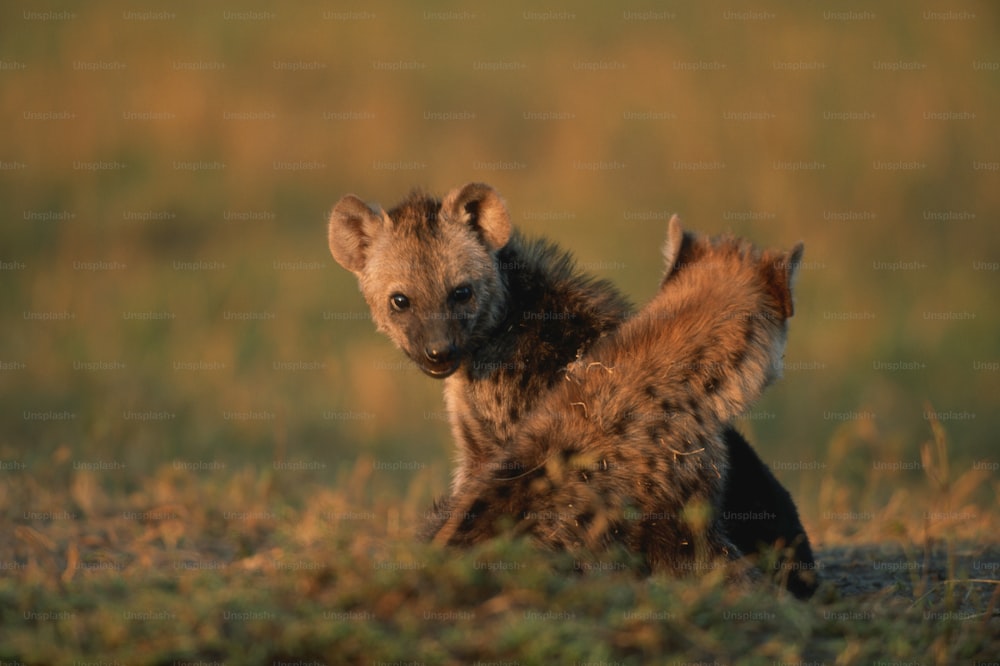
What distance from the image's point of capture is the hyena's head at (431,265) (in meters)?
6.03

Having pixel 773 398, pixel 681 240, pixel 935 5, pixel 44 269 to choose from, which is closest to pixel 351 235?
pixel 681 240

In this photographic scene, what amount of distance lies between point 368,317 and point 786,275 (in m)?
6.99

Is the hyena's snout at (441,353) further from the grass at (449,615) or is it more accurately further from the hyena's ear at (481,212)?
the grass at (449,615)

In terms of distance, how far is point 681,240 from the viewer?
5703mm

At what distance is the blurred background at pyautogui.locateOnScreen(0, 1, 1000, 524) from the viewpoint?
10.0 m

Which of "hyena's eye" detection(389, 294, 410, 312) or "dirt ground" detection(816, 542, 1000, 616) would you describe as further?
"hyena's eye" detection(389, 294, 410, 312)

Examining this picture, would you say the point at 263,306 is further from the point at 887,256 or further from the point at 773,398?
the point at 887,256

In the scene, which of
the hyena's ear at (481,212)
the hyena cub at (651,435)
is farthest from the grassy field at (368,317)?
the hyena's ear at (481,212)

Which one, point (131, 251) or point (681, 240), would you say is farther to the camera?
point (131, 251)

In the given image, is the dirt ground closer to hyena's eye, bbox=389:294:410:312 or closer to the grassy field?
the grassy field

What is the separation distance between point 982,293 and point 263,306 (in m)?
6.99

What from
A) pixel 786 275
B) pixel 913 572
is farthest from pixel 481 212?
pixel 913 572

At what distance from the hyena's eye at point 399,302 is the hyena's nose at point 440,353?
0.47 m

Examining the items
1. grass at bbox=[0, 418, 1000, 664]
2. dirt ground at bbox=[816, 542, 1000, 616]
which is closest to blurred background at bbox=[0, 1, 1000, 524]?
dirt ground at bbox=[816, 542, 1000, 616]
